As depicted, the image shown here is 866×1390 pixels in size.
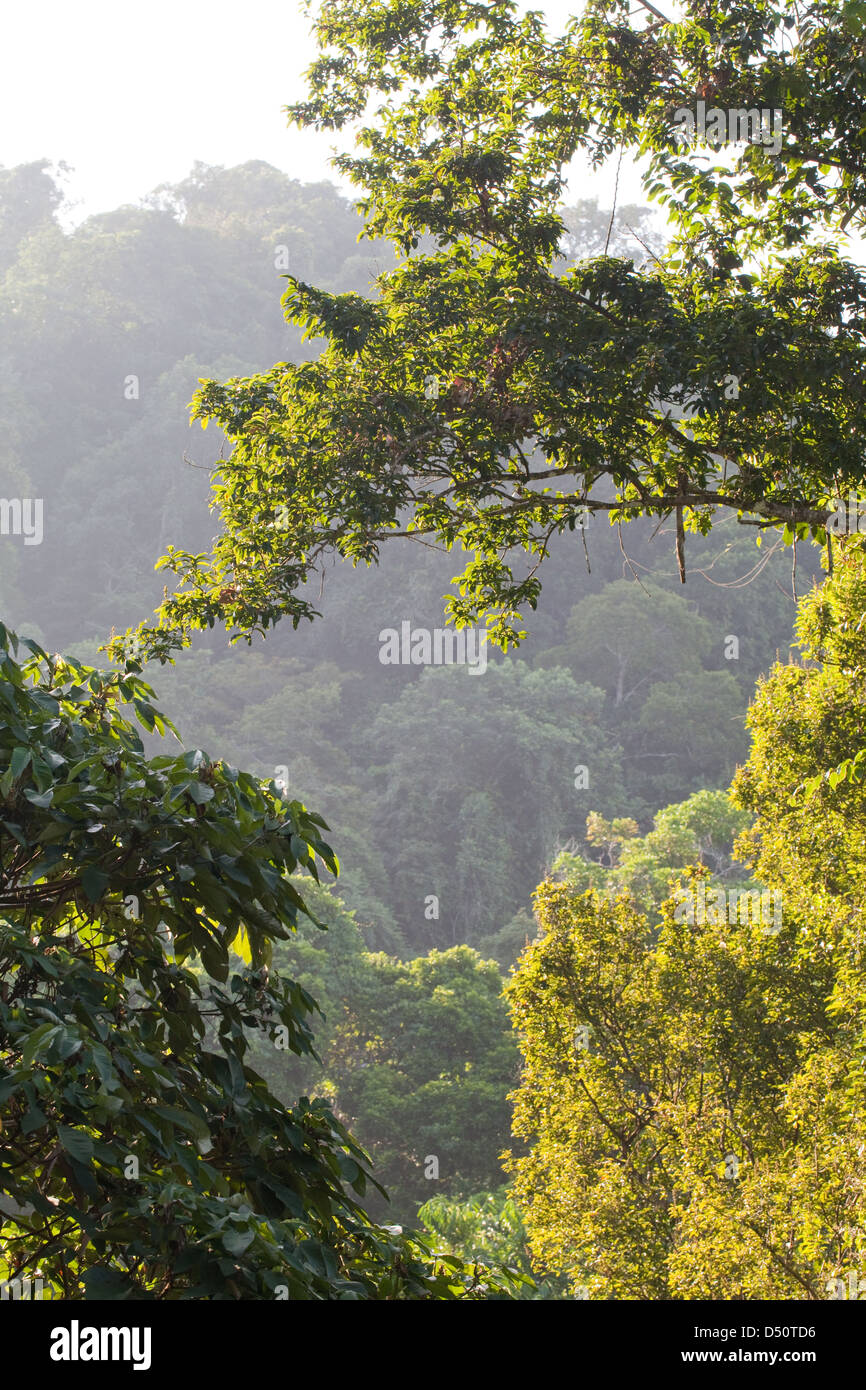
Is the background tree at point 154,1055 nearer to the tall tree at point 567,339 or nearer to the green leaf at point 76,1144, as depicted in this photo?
the green leaf at point 76,1144

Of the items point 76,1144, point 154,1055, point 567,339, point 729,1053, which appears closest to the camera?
point 76,1144

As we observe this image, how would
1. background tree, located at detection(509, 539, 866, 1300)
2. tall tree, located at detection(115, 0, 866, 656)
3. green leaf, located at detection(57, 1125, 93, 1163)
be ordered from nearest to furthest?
green leaf, located at detection(57, 1125, 93, 1163) < tall tree, located at detection(115, 0, 866, 656) < background tree, located at detection(509, 539, 866, 1300)

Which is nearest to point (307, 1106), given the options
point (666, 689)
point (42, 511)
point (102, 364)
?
point (666, 689)

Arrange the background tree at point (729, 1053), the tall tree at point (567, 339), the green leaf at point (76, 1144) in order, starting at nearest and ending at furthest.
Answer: the green leaf at point (76, 1144), the tall tree at point (567, 339), the background tree at point (729, 1053)

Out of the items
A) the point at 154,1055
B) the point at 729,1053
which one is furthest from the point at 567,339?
the point at 729,1053

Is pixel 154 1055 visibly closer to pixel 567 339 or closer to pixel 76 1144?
pixel 76 1144

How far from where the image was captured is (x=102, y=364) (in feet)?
162

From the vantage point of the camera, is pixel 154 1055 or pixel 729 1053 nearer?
pixel 154 1055

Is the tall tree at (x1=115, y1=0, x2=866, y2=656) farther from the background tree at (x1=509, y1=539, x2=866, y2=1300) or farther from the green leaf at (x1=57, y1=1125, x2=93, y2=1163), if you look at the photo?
the green leaf at (x1=57, y1=1125, x2=93, y2=1163)

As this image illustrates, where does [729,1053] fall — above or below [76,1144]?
above

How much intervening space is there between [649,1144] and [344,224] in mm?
54521

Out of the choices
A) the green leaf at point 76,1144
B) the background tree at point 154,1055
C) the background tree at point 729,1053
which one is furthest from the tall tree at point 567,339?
the green leaf at point 76,1144

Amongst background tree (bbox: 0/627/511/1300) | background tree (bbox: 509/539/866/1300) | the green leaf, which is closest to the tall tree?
background tree (bbox: 509/539/866/1300)

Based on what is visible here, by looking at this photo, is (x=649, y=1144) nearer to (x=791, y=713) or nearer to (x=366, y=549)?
(x=791, y=713)
